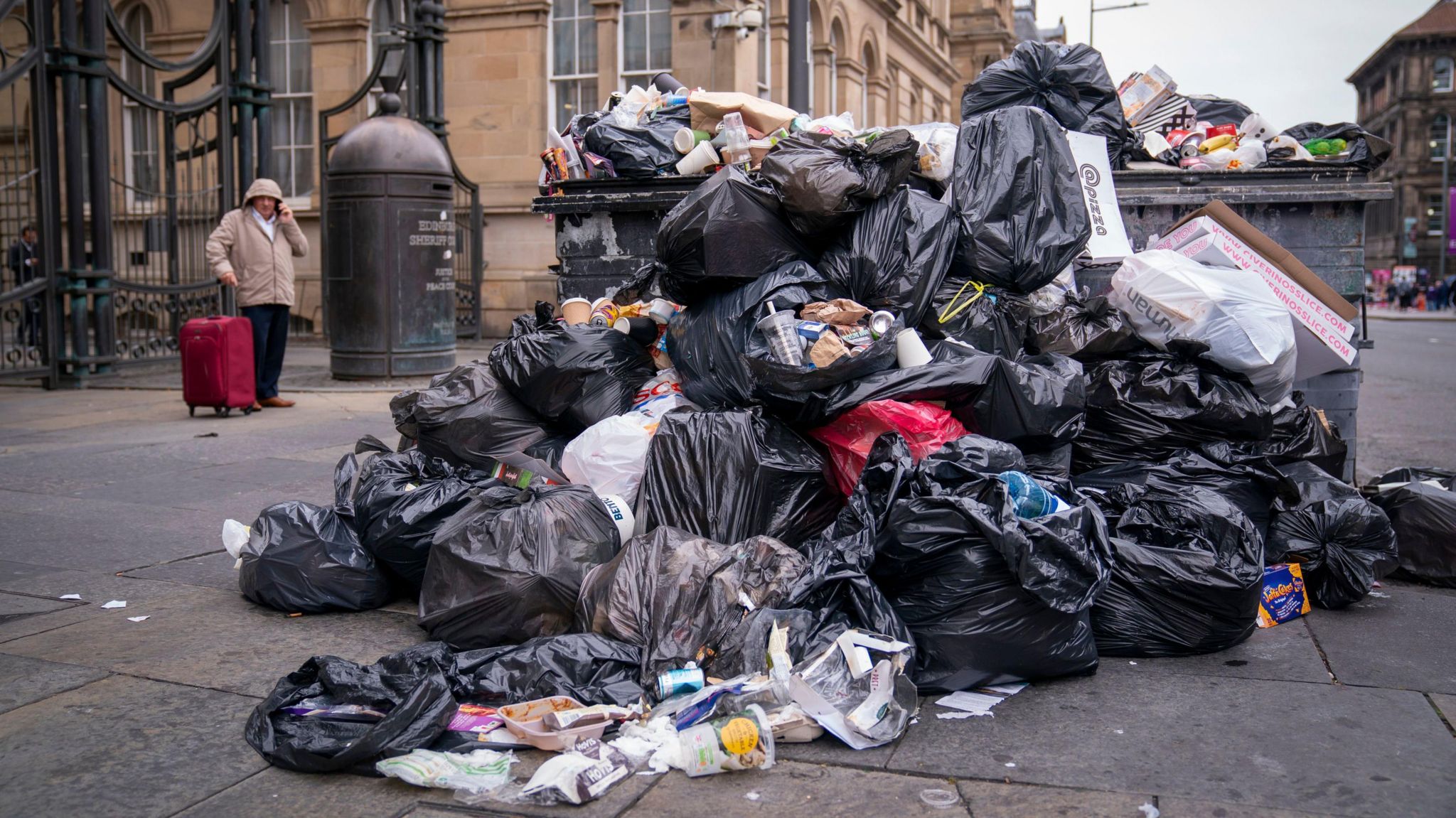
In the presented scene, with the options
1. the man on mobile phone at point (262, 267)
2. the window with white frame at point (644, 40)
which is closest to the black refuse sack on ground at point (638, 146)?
the man on mobile phone at point (262, 267)

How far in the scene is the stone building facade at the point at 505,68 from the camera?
15.1 metres

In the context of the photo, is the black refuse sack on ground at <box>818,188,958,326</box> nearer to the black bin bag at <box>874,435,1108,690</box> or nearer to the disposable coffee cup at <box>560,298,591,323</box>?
the black bin bag at <box>874,435,1108,690</box>

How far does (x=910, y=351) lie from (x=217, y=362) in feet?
17.9

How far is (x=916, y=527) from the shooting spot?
10.0 feet

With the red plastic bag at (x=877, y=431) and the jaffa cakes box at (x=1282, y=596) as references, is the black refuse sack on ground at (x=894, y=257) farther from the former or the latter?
the jaffa cakes box at (x=1282, y=596)

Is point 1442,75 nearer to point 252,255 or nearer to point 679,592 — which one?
point 252,255

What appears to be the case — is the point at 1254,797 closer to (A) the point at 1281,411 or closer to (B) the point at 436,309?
(A) the point at 1281,411

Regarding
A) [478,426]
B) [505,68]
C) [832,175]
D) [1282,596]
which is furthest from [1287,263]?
[505,68]

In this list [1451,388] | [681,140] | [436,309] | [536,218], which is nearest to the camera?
[681,140]

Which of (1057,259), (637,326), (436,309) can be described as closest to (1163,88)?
(1057,259)

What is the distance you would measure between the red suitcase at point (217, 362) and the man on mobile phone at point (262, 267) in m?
0.29

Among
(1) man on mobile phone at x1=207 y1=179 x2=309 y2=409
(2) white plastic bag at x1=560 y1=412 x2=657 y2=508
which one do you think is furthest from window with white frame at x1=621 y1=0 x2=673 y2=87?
(2) white plastic bag at x1=560 y1=412 x2=657 y2=508

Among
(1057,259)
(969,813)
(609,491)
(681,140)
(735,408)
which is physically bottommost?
(969,813)

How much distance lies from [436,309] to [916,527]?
295 inches
